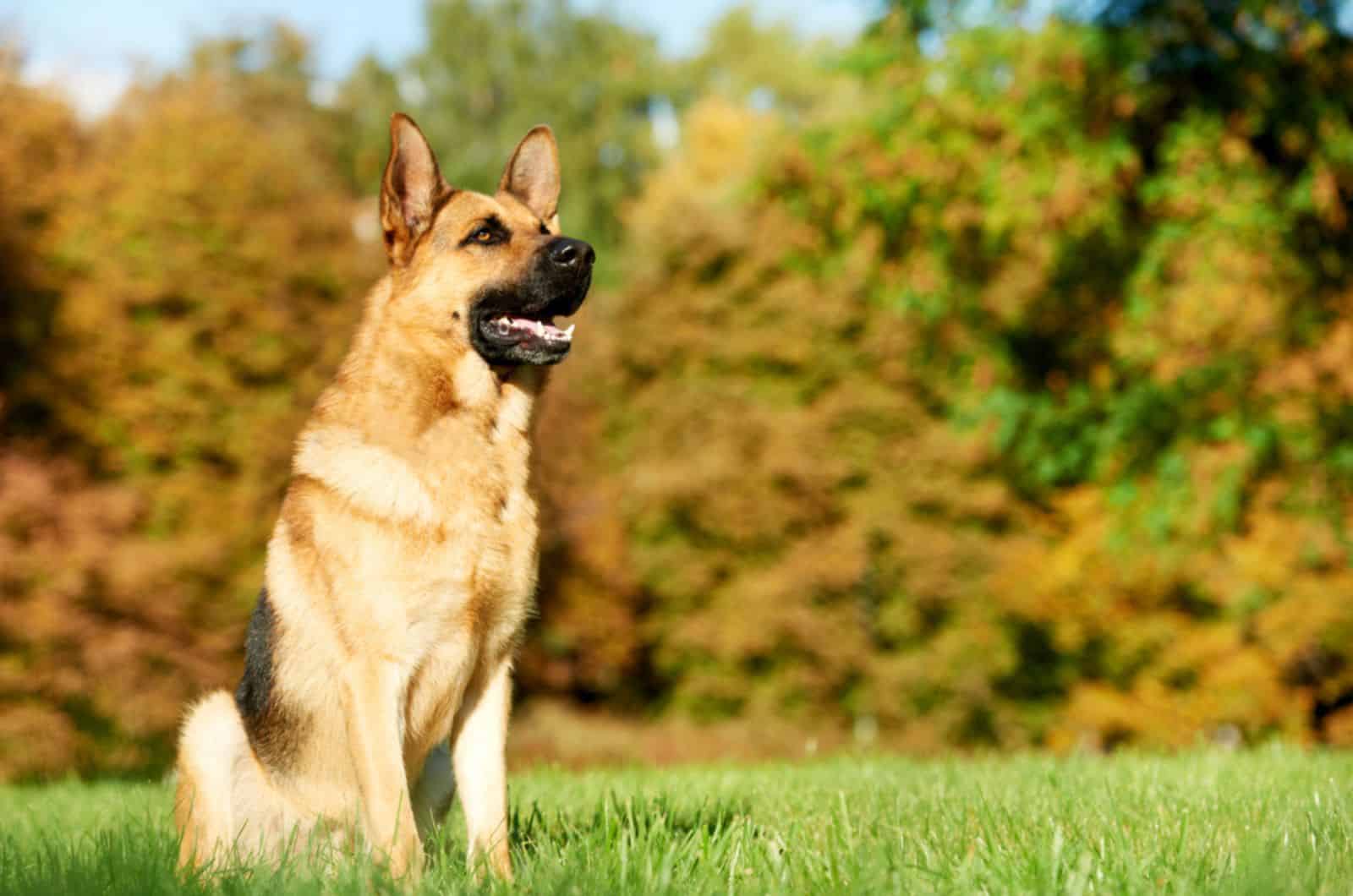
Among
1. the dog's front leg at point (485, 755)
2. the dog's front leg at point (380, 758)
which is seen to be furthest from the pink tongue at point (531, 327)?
the dog's front leg at point (380, 758)

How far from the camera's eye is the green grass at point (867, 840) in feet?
11.9

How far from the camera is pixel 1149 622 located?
21266 mm

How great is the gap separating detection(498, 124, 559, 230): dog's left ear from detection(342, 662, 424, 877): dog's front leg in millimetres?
2002

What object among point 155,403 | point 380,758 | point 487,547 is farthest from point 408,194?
point 155,403

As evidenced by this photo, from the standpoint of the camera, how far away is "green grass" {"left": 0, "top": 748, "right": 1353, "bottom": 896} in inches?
143

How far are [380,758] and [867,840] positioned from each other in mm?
1587

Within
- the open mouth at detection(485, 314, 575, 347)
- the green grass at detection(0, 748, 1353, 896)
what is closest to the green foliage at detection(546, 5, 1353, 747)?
the green grass at detection(0, 748, 1353, 896)

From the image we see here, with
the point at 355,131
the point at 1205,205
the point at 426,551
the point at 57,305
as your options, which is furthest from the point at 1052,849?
the point at 355,131

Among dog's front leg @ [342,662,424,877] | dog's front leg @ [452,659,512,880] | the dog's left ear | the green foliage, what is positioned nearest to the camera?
dog's front leg @ [342,662,424,877]

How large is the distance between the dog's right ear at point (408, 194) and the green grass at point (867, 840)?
2.18 metres

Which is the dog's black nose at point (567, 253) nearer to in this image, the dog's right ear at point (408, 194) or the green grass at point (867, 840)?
the dog's right ear at point (408, 194)

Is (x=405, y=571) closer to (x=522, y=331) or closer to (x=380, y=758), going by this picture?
(x=380, y=758)

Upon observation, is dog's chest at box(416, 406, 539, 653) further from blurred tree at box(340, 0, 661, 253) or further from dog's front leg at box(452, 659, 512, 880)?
blurred tree at box(340, 0, 661, 253)

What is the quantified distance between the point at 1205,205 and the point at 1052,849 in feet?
→ 29.0
